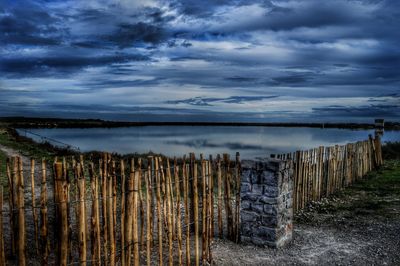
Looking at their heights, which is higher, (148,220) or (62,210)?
(62,210)

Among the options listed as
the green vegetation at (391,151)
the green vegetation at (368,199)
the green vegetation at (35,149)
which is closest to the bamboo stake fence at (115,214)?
the green vegetation at (368,199)

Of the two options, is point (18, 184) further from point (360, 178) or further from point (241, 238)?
point (360, 178)

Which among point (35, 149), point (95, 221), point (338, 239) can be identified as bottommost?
point (338, 239)

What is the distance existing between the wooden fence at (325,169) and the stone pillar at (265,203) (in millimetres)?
2113

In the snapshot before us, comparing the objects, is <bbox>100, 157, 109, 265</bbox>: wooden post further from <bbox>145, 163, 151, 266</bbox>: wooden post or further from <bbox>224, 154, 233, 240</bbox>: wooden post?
<bbox>224, 154, 233, 240</bbox>: wooden post

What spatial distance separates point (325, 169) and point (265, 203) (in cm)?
514

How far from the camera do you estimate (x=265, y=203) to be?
684 centimetres

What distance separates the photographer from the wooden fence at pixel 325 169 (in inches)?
368

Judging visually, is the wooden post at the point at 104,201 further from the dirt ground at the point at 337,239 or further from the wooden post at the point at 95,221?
the dirt ground at the point at 337,239

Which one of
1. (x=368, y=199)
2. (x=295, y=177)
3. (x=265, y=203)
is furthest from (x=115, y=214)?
(x=368, y=199)

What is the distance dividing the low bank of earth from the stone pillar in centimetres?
23

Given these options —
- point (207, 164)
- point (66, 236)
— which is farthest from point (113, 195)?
point (207, 164)

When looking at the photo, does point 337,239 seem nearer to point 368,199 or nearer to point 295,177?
point 295,177

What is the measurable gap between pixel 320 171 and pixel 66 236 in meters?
7.79
